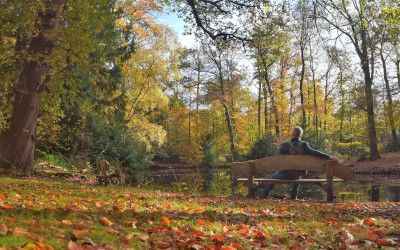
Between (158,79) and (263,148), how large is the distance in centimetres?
1318

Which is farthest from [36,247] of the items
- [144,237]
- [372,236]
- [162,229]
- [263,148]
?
[263,148]

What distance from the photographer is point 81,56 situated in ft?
39.4

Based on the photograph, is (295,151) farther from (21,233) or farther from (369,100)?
(369,100)

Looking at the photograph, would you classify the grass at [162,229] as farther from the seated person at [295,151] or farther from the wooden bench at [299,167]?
the seated person at [295,151]

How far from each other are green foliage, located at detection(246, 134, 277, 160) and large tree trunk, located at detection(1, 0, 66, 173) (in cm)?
2135

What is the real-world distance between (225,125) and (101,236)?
50300 mm

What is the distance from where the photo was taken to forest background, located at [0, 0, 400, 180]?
36.9 feet

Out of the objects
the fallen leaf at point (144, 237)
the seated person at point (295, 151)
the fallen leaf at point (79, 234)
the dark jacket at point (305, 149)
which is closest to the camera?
the fallen leaf at point (79, 234)

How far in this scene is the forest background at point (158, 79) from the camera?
11.2 meters

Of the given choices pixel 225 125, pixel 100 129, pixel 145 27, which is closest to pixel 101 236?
pixel 100 129

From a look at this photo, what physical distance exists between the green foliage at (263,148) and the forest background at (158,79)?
0.23 feet

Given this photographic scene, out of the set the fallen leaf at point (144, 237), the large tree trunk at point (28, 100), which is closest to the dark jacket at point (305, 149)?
the large tree trunk at point (28, 100)

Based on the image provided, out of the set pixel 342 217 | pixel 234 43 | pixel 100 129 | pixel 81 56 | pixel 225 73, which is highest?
pixel 225 73

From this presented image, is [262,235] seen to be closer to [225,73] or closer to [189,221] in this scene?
[189,221]
